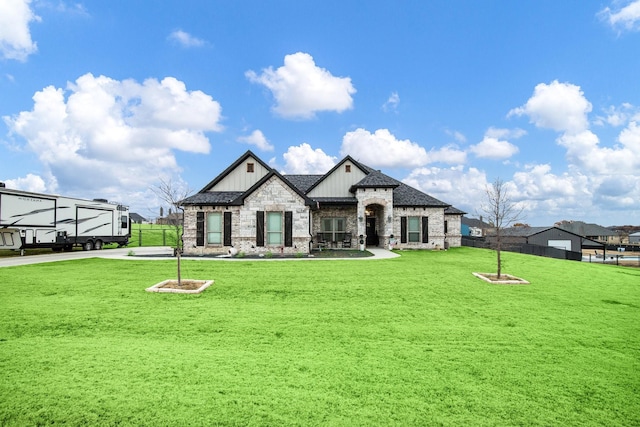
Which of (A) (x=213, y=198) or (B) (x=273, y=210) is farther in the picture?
(A) (x=213, y=198)

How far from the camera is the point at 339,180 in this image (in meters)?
25.3

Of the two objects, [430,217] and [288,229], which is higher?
[430,217]

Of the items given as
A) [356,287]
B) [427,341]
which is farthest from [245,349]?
[356,287]

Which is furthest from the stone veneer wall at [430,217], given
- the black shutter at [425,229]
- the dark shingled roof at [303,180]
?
the dark shingled roof at [303,180]

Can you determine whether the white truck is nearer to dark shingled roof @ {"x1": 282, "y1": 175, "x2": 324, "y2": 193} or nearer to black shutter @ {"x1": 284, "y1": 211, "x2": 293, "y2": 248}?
dark shingled roof @ {"x1": 282, "y1": 175, "x2": 324, "y2": 193}

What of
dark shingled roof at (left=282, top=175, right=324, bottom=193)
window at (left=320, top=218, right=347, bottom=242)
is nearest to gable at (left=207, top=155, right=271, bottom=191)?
dark shingled roof at (left=282, top=175, right=324, bottom=193)

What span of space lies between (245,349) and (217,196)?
60.7 ft

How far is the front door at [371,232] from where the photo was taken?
26781 mm

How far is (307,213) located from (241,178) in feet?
22.3

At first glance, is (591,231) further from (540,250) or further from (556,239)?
(540,250)

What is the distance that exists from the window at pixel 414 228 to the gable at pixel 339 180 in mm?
5434

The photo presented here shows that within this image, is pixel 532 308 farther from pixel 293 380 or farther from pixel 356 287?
pixel 293 380

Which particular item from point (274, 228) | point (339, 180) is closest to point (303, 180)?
point (339, 180)

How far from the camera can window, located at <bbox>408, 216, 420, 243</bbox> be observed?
24.4 m
